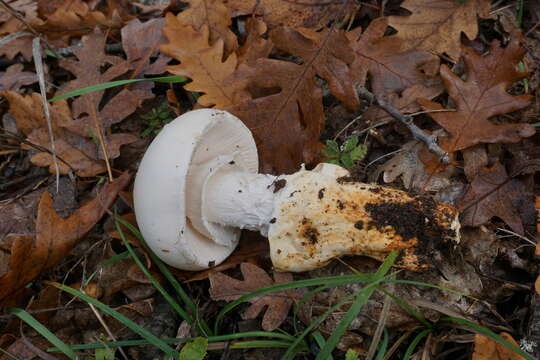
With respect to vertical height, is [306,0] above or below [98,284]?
above

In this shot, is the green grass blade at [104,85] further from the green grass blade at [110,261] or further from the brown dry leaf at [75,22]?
the green grass blade at [110,261]

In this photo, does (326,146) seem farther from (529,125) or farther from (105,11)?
(105,11)

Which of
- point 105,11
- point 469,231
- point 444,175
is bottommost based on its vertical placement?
point 469,231

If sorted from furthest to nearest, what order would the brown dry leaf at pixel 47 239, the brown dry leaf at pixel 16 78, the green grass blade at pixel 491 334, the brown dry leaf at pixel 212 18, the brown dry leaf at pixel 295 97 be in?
the brown dry leaf at pixel 16 78 < the brown dry leaf at pixel 212 18 < the brown dry leaf at pixel 295 97 < the brown dry leaf at pixel 47 239 < the green grass blade at pixel 491 334

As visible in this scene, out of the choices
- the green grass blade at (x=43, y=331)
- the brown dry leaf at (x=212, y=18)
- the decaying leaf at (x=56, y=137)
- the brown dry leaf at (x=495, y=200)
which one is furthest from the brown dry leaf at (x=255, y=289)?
the brown dry leaf at (x=212, y=18)

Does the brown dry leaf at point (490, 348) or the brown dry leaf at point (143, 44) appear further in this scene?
the brown dry leaf at point (143, 44)

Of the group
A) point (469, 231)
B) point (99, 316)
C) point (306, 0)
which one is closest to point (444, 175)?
point (469, 231)

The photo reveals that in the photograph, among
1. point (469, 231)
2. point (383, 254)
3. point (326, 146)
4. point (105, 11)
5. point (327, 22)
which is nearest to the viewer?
point (383, 254)
